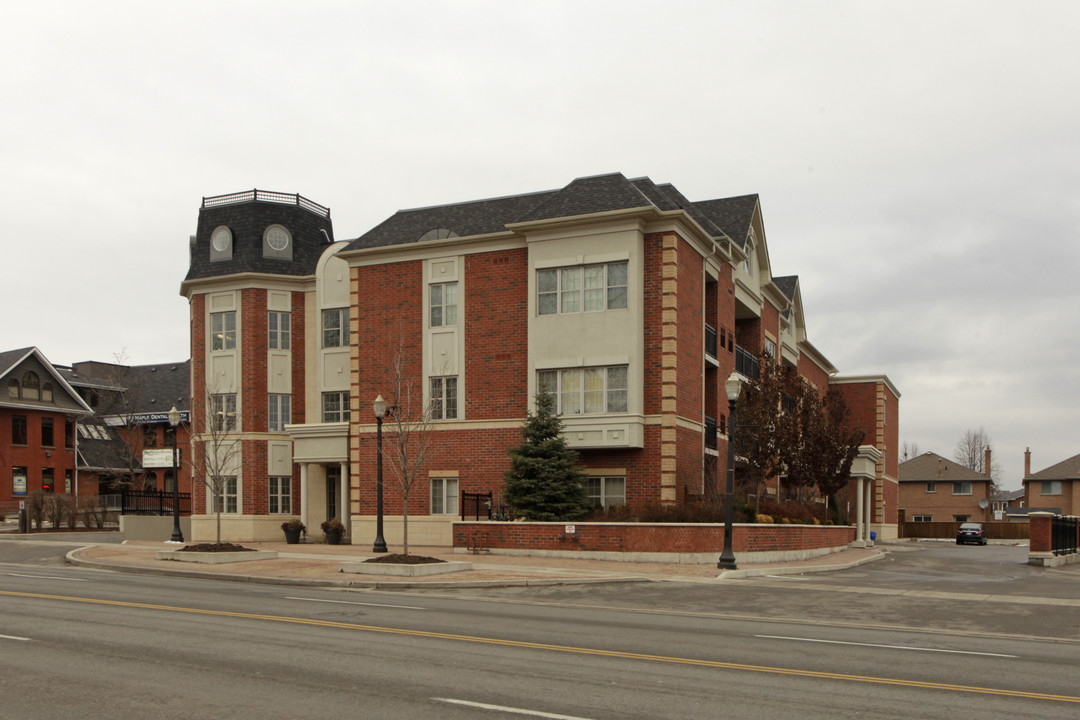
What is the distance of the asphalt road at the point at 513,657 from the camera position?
861 centimetres

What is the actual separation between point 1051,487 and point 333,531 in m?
70.8

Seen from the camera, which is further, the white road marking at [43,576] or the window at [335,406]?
the window at [335,406]

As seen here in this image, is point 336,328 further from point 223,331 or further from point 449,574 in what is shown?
point 449,574

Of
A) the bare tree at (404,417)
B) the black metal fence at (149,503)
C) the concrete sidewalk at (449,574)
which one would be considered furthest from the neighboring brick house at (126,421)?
the concrete sidewalk at (449,574)

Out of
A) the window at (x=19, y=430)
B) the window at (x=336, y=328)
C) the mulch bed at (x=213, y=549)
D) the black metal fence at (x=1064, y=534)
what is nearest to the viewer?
the mulch bed at (x=213, y=549)

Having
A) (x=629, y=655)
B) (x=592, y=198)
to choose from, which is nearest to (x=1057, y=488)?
(x=592, y=198)

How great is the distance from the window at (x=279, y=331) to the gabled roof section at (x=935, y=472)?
67229 mm

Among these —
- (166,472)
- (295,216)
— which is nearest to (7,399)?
(166,472)

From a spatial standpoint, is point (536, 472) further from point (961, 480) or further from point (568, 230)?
point (961, 480)

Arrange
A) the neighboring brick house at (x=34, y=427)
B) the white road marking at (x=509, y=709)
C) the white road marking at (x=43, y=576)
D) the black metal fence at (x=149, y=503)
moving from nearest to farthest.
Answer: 1. the white road marking at (x=509, y=709)
2. the white road marking at (x=43, y=576)
3. the black metal fence at (x=149, y=503)
4. the neighboring brick house at (x=34, y=427)

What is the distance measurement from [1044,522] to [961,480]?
202 ft

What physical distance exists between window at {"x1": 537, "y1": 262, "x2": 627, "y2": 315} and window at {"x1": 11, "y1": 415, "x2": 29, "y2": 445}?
1726 inches

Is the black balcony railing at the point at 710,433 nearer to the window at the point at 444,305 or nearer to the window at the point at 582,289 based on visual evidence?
the window at the point at 582,289

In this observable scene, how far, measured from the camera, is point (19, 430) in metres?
60.9
